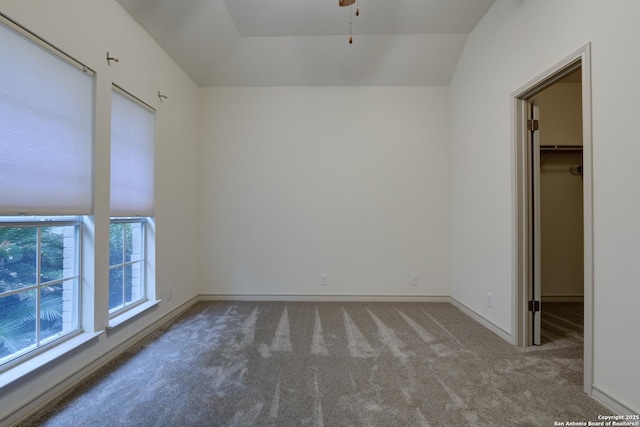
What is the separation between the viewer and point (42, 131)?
1654 millimetres

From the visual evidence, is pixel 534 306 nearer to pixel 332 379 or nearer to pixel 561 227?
pixel 332 379

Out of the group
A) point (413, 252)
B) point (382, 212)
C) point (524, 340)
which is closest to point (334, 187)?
point (382, 212)

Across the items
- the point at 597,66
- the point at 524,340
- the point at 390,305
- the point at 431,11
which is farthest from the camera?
the point at 390,305

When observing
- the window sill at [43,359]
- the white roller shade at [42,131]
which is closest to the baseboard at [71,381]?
the window sill at [43,359]

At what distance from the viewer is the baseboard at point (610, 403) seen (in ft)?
4.87

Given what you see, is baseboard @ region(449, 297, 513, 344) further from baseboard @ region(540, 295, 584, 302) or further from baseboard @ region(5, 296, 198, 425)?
baseboard @ region(5, 296, 198, 425)

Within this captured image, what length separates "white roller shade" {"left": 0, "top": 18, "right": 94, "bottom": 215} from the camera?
149 cm

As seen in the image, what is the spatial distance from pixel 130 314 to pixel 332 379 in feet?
5.87

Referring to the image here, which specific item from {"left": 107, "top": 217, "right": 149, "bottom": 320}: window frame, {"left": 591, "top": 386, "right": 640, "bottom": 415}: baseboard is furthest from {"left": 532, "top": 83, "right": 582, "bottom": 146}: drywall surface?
{"left": 107, "top": 217, "right": 149, "bottom": 320}: window frame

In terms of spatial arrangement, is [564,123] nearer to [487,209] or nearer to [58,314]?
[487,209]

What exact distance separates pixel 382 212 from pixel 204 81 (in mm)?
2916

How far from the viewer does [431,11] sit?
2957 mm

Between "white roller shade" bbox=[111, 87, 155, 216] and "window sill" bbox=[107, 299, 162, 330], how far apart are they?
2.80 ft

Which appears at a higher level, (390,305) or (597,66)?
(597,66)
